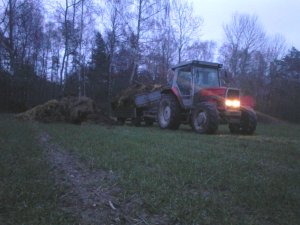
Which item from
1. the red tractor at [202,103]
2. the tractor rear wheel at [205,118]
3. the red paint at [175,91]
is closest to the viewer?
the tractor rear wheel at [205,118]

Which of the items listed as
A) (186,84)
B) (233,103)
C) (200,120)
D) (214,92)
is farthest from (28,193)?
(186,84)

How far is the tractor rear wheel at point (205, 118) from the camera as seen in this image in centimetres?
1211

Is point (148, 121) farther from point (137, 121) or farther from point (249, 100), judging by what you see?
point (249, 100)

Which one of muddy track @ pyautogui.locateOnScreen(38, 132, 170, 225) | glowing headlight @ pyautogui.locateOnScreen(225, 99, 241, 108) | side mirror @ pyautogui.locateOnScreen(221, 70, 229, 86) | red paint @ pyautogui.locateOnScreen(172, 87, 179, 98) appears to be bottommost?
muddy track @ pyautogui.locateOnScreen(38, 132, 170, 225)

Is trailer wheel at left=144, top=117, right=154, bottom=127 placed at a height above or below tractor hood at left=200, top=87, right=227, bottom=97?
below

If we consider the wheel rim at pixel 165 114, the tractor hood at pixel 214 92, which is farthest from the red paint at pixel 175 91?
the tractor hood at pixel 214 92

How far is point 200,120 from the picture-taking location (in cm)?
1268

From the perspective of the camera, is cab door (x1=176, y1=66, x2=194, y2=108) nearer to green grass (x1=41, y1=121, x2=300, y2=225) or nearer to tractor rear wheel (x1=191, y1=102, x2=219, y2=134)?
tractor rear wheel (x1=191, y1=102, x2=219, y2=134)

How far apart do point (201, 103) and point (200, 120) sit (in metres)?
0.61

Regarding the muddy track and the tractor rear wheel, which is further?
the tractor rear wheel

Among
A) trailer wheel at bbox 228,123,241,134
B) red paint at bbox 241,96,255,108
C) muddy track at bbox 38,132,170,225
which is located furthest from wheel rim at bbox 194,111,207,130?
red paint at bbox 241,96,255,108

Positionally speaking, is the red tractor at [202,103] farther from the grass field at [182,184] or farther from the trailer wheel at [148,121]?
the grass field at [182,184]

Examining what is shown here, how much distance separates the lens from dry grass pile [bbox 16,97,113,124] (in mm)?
17280

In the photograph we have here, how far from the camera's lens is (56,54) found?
40.4 metres
